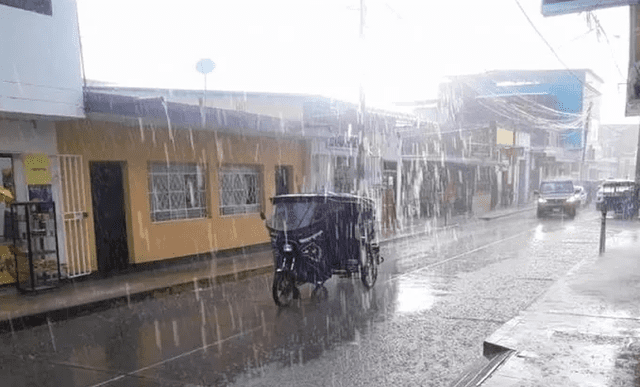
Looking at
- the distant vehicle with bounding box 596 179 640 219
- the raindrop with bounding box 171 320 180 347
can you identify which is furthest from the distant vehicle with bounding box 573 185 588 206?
the raindrop with bounding box 171 320 180 347

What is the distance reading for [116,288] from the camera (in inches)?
370

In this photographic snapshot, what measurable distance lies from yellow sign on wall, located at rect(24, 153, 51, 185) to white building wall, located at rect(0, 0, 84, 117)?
39.2 inches

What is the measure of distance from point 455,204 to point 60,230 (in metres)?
23.5

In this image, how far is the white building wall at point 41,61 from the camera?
835 centimetres

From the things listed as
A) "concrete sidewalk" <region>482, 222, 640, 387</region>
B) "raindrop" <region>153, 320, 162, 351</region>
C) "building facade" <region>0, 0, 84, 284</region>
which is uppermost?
"building facade" <region>0, 0, 84, 284</region>

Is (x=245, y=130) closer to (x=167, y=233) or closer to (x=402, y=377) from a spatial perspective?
(x=167, y=233)

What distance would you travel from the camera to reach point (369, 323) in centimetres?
717

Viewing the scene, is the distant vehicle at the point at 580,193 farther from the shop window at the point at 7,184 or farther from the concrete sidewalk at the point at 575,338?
the shop window at the point at 7,184

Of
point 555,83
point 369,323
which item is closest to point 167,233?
point 369,323

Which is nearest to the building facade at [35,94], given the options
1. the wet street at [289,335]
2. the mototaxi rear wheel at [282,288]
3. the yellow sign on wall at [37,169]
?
the yellow sign on wall at [37,169]

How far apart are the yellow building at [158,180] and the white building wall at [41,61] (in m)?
0.47

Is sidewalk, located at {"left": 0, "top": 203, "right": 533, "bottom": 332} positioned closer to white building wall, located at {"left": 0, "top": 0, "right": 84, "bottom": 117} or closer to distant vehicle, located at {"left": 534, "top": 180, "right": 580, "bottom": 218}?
white building wall, located at {"left": 0, "top": 0, "right": 84, "bottom": 117}

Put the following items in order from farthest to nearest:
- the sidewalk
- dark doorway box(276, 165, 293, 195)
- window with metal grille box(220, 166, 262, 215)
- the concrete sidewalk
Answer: dark doorway box(276, 165, 293, 195) → window with metal grille box(220, 166, 262, 215) → the sidewalk → the concrete sidewalk

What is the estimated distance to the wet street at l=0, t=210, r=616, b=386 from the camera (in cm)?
533
